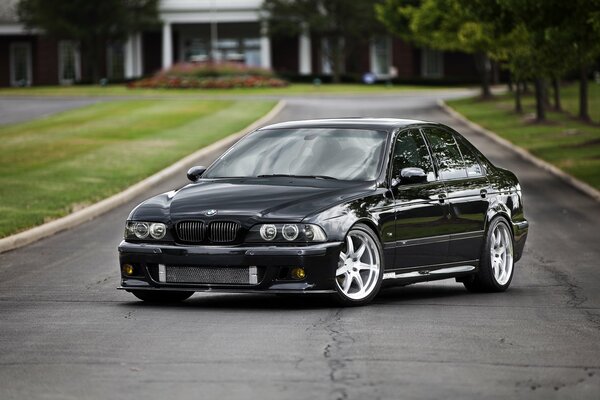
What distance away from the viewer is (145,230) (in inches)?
432

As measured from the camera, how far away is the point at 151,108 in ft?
168

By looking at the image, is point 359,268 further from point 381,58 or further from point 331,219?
point 381,58

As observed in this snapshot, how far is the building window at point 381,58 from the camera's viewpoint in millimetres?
81438

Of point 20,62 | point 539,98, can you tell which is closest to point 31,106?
point 539,98

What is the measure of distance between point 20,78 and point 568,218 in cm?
6651

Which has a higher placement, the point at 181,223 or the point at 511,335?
the point at 181,223

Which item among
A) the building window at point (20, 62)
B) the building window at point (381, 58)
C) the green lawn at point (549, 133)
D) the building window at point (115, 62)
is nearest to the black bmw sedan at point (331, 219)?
the green lawn at point (549, 133)

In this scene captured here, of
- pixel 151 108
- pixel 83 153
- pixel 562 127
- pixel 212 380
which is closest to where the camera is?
pixel 212 380

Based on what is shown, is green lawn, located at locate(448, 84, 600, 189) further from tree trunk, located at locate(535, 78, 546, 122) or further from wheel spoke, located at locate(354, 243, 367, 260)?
wheel spoke, located at locate(354, 243, 367, 260)

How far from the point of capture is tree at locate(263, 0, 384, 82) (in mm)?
73875

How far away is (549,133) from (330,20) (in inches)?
1421

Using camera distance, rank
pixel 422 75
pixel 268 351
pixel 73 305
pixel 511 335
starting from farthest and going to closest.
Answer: pixel 422 75
pixel 73 305
pixel 511 335
pixel 268 351

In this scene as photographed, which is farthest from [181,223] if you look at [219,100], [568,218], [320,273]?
[219,100]

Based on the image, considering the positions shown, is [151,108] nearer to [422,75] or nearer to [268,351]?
[422,75]
